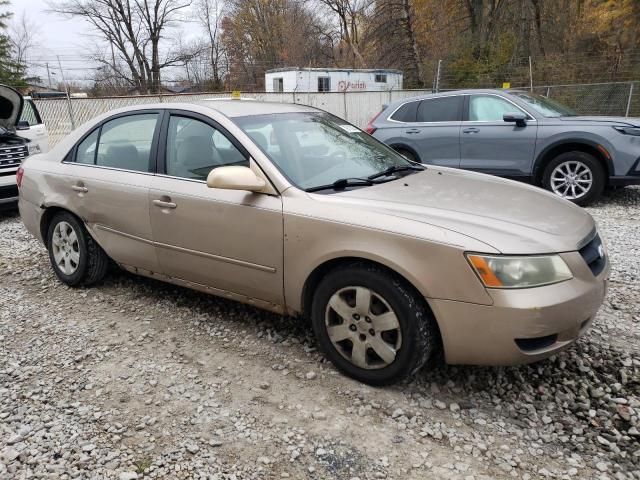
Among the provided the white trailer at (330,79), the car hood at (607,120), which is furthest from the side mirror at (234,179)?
the white trailer at (330,79)

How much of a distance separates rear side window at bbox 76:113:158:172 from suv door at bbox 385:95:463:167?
5103 millimetres

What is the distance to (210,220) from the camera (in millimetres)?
3258

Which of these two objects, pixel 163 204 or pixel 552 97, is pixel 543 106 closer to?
pixel 163 204

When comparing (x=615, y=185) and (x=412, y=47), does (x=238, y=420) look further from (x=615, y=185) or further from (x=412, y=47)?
(x=412, y=47)

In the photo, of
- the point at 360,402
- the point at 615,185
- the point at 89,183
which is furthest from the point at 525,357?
the point at 615,185

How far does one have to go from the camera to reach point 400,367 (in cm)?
268

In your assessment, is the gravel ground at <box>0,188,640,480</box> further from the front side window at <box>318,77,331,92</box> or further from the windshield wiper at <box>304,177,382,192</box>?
the front side window at <box>318,77,331,92</box>

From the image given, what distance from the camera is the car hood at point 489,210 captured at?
2479 mm

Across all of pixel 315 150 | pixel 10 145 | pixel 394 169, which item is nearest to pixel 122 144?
pixel 315 150

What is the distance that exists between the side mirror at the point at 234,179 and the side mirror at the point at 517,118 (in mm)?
5299

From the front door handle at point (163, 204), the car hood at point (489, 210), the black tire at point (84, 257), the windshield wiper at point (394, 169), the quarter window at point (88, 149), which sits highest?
the quarter window at point (88, 149)

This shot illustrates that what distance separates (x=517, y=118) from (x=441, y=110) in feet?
4.21

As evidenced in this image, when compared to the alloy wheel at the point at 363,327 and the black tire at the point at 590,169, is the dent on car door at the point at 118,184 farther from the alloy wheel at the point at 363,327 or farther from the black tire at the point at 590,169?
the black tire at the point at 590,169

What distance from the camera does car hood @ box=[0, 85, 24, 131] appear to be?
7.27 m
